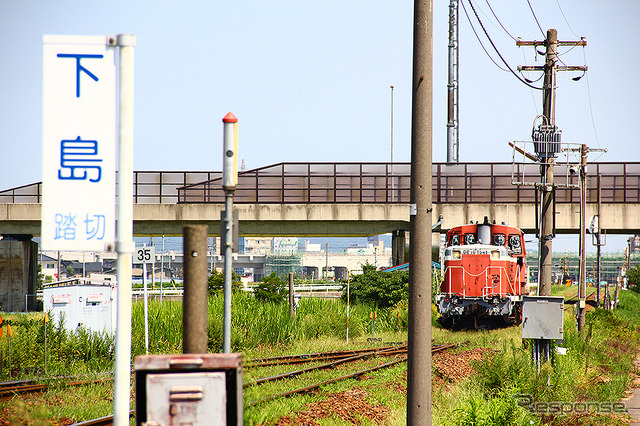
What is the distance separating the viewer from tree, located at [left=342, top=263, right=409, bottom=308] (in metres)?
30.6

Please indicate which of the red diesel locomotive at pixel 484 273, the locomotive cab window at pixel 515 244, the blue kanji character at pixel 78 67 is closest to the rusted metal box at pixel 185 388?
the blue kanji character at pixel 78 67

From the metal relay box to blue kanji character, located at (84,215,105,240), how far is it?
1087 centimetres

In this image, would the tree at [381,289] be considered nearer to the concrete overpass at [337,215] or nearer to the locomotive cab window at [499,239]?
the concrete overpass at [337,215]

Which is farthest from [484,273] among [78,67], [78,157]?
[78,67]

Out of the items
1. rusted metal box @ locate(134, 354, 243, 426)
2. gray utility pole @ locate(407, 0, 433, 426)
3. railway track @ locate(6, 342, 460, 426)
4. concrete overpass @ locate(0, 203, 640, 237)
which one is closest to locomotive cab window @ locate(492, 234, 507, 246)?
railway track @ locate(6, 342, 460, 426)

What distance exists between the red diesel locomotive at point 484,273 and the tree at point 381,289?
6892 mm

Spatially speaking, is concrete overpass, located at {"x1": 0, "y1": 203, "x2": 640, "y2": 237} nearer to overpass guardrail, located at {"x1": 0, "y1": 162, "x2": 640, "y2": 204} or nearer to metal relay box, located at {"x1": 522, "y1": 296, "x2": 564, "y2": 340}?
overpass guardrail, located at {"x1": 0, "y1": 162, "x2": 640, "y2": 204}

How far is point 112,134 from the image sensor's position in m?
5.04

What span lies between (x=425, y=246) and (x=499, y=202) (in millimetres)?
28770

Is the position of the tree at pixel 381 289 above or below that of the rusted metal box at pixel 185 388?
below

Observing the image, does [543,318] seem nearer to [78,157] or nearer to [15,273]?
[78,157]

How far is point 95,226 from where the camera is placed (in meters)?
5.04

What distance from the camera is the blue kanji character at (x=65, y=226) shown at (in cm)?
501

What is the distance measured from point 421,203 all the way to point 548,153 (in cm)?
1145
